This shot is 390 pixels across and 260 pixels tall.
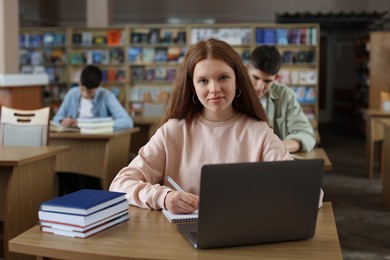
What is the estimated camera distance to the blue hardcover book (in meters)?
1.68

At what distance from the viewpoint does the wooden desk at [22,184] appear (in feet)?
11.0

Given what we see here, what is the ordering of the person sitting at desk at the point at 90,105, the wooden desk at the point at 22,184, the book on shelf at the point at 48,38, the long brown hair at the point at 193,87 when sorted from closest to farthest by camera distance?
1. the long brown hair at the point at 193,87
2. the wooden desk at the point at 22,184
3. the person sitting at desk at the point at 90,105
4. the book on shelf at the point at 48,38

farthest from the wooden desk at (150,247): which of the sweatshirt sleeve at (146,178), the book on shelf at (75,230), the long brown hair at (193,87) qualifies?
the long brown hair at (193,87)

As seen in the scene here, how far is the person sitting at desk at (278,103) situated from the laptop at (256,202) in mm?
1909

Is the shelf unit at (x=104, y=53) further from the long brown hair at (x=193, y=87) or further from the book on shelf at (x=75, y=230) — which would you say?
the book on shelf at (x=75, y=230)

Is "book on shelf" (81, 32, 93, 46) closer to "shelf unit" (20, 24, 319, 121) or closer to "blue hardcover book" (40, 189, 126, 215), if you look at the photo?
"shelf unit" (20, 24, 319, 121)

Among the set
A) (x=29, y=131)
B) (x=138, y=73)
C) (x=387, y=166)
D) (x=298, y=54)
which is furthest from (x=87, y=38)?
(x=29, y=131)

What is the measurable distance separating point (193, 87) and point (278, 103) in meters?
1.62

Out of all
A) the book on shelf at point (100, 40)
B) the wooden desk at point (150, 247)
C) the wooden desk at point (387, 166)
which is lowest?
the wooden desk at point (387, 166)

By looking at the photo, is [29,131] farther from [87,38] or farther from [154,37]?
[87,38]

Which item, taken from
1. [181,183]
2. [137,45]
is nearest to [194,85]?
[181,183]

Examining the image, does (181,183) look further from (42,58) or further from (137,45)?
(42,58)

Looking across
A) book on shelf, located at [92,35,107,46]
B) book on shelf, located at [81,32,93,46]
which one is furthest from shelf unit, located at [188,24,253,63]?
book on shelf, located at [81,32,93,46]

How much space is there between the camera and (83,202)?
1725 millimetres
